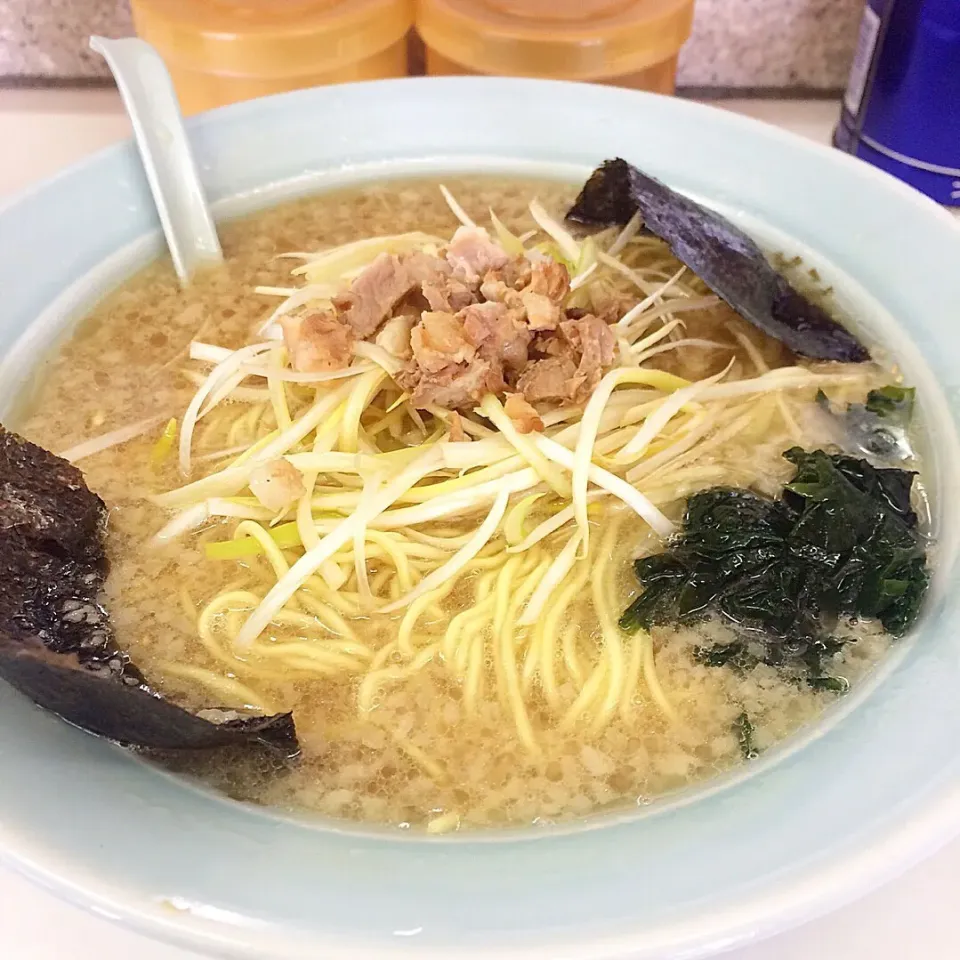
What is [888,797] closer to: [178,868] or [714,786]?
[714,786]

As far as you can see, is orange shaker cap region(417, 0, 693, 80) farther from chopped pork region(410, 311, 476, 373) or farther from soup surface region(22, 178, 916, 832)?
chopped pork region(410, 311, 476, 373)

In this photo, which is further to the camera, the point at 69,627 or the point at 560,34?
the point at 560,34

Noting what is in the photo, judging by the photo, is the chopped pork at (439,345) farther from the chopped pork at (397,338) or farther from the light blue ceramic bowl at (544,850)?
the light blue ceramic bowl at (544,850)

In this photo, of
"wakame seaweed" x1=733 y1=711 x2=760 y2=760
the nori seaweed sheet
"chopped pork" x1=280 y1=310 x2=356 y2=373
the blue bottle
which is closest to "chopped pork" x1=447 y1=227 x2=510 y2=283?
"chopped pork" x1=280 y1=310 x2=356 y2=373

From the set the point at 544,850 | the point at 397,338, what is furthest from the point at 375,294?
the point at 544,850

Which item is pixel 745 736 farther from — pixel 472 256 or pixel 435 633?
pixel 472 256

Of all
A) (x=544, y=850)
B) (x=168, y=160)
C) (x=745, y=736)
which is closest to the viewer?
(x=544, y=850)
